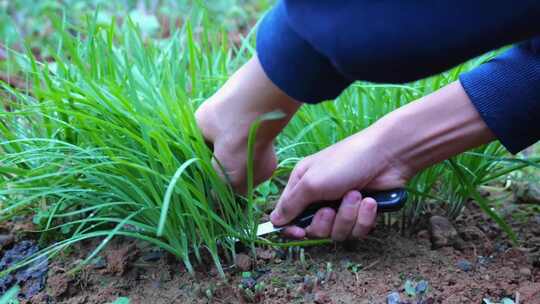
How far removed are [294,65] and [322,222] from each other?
0.42 m

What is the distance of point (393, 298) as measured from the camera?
1.20 m

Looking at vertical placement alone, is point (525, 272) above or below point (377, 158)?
below

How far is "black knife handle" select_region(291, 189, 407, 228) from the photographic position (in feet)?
4.14

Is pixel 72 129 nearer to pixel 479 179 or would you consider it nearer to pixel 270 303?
pixel 270 303

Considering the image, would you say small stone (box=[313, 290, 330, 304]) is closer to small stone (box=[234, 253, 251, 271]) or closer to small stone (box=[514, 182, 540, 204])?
small stone (box=[234, 253, 251, 271])

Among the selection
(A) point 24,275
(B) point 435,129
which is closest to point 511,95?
(B) point 435,129

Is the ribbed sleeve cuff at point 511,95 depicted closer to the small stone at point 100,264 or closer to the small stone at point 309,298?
the small stone at point 309,298

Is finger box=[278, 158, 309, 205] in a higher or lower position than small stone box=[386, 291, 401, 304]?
higher

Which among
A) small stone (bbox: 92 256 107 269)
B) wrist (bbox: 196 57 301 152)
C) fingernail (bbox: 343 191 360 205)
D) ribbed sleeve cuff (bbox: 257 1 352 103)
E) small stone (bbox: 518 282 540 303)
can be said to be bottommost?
small stone (bbox: 518 282 540 303)

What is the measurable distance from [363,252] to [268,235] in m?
0.20

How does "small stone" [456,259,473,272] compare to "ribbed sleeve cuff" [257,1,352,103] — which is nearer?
"ribbed sleeve cuff" [257,1,352,103]

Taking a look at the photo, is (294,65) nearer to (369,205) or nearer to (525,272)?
(369,205)

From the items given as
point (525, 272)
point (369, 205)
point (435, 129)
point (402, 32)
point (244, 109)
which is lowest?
point (525, 272)

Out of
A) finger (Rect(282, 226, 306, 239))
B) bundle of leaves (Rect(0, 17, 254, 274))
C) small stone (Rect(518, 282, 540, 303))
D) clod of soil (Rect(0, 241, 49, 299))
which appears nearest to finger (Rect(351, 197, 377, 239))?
finger (Rect(282, 226, 306, 239))
